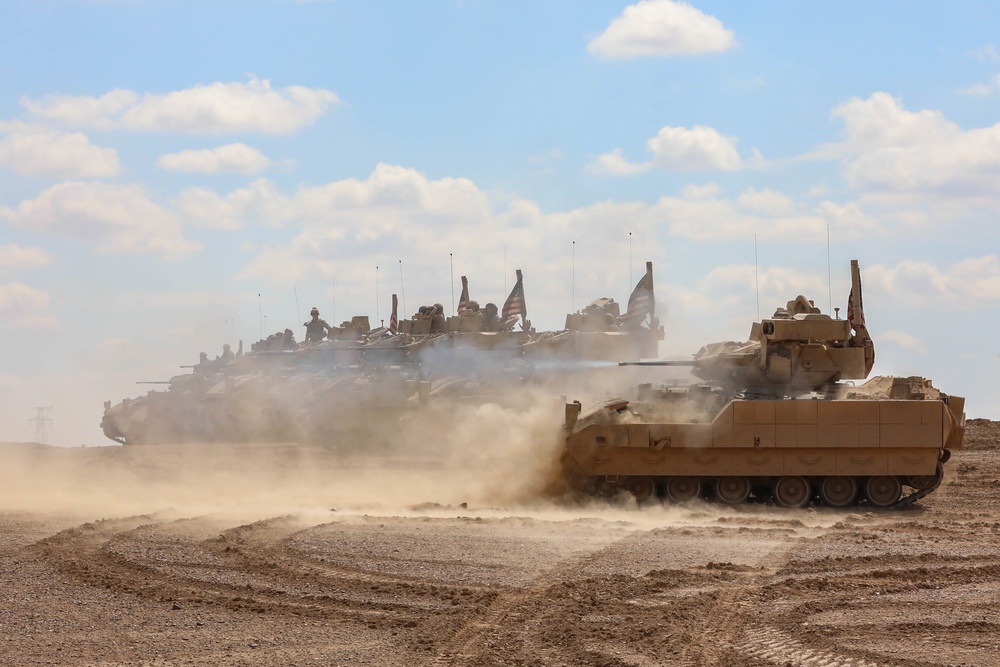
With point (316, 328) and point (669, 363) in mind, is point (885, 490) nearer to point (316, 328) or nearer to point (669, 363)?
point (669, 363)

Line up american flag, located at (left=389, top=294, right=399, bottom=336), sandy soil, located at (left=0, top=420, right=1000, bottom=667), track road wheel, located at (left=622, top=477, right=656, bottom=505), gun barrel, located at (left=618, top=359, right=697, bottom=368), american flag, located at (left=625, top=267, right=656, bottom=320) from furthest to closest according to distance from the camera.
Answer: american flag, located at (left=389, top=294, right=399, bottom=336), american flag, located at (left=625, top=267, right=656, bottom=320), gun barrel, located at (left=618, top=359, right=697, bottom=368), track road wheel, located at (left=622, top=477, right=656, bottom=505), sandy soil, located at (left=0, top=420, right=1000, bottom=667)

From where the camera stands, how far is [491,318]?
48.3 m

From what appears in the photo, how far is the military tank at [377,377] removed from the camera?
39.0 meters

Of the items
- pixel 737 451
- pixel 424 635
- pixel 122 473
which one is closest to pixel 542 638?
pixel 424 635

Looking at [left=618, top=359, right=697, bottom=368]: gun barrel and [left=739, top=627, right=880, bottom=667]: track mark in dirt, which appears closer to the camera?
[left=739, top=627, right=880, bottom=667]: track mark in dirt

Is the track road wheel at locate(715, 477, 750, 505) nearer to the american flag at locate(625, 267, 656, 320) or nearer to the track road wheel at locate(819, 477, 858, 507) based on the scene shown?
the track road wheel at locate(819, 477, 858, 507)

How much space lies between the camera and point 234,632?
1255 centimetres

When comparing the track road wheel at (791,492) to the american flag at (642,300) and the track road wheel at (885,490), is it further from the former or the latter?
the american flag at (642,300)

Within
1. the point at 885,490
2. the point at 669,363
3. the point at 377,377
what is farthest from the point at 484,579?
the point at 377,377

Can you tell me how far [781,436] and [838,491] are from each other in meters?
1.72

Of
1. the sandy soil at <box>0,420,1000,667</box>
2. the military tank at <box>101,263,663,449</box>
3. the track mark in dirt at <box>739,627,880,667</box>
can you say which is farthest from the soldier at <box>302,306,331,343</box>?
the track mark in dirt at <box>739,627,880,667</box>

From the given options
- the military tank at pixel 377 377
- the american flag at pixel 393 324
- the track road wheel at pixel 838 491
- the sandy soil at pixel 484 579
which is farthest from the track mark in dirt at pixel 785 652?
the american flag at pixel 393 324

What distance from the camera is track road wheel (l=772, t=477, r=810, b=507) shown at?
24.0 meters

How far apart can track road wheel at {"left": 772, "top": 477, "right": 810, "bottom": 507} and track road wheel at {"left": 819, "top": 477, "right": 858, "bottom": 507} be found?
1.11 feet
